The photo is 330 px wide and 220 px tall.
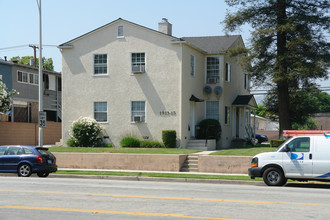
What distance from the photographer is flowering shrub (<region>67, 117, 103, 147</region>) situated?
2828 cm

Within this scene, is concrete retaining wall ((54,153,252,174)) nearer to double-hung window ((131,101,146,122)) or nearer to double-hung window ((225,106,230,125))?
double-hung window ((131,101,146,122))

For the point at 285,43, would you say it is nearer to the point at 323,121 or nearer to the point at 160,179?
the point at 160,179

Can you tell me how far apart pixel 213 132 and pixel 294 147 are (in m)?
13.5

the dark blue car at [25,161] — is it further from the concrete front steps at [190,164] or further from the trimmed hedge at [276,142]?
the trimmed hedge at [276,142]

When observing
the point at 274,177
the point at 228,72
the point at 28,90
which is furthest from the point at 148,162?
the point at 28,90

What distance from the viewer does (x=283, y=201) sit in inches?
458

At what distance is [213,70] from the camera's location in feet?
104

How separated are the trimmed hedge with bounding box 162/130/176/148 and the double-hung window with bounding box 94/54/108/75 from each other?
589cm

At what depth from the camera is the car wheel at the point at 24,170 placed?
19438 mm

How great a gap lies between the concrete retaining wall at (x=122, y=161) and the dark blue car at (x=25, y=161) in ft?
11.7

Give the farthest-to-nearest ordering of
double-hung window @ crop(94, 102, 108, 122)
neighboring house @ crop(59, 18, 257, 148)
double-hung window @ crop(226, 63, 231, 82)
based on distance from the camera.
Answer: double-hung window @ crop(226, 63, 231, 82) → double-hung window @ crop(94, 102, 108, 122) → neighboring house @ crop(59, 18, 257, 148)

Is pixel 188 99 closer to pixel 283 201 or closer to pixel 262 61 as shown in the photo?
pixel 262 61

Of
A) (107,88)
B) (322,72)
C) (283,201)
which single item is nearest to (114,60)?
(107,88)

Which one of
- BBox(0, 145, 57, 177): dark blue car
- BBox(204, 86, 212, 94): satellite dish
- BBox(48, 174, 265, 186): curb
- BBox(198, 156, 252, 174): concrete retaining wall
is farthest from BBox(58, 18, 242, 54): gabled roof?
BBox(48, 174, 265, 186): curb
